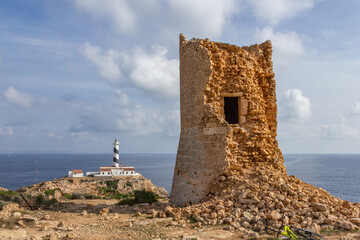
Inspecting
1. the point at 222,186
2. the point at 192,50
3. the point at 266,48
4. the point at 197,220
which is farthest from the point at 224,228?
the point at 266,48

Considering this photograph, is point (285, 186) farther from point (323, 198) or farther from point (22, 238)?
point (22, 238)

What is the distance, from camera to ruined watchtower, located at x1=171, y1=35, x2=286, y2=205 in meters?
9.75

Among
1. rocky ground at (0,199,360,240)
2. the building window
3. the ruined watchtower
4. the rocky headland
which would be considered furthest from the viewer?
the building window

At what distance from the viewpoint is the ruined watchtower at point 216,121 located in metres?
9.75

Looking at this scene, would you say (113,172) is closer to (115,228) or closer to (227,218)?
(115,228)

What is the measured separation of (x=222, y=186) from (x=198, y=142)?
67.7 inches

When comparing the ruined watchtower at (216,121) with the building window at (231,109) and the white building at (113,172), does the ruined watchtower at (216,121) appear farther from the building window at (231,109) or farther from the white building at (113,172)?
the white building at (113,172)

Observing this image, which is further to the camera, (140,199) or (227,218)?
(140,199)

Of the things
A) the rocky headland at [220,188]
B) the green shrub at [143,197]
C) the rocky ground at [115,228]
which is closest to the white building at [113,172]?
the rocky headland at [220,188]

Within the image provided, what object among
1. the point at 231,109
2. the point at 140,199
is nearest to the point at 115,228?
the point at 140,199

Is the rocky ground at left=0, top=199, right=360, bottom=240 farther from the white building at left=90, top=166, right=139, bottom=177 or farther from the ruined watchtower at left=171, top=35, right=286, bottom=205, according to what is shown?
the white building at left=90, top=166, right=139, bottom=177

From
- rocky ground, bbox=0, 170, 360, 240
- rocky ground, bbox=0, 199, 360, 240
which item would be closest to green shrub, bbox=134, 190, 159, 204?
rocky ground, bbox=0, 170, 360, 240

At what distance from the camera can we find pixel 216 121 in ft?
32.5

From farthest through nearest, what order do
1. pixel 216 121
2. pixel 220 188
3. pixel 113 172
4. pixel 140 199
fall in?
1. pixel 113 172
2. pixel 140 199
3. pixel 216 121
4. pixel 220 188
